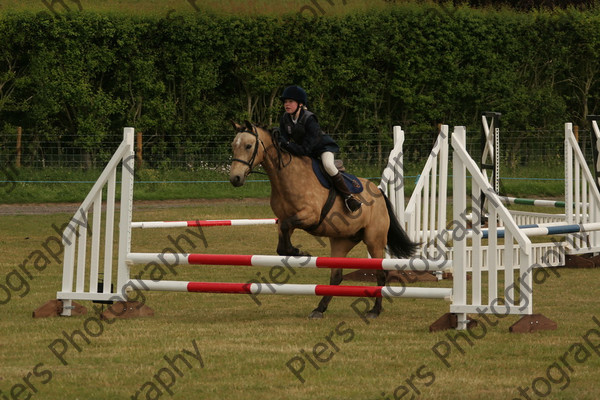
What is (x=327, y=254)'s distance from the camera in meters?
13.2

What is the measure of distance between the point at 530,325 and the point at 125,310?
127 inches

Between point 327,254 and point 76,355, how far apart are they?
7201mm

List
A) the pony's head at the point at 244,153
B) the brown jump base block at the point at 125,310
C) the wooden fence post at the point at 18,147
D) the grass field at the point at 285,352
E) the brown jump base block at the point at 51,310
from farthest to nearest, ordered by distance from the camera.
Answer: the wooden fence post at the point at 18,147, the brown jump base block at the point at 51,310, the brown jump base block at the point at 125,310, the pony's head at the point at 244,153, the grass field at the point at 285,352

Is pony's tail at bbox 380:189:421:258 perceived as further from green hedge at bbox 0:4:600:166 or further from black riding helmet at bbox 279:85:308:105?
green hedge at bbox 0:4:600:166

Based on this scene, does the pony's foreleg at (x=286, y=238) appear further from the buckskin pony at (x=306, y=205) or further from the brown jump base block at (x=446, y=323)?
the brown jump base block at (x=446, y=323)

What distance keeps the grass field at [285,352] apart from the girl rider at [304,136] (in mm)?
1117

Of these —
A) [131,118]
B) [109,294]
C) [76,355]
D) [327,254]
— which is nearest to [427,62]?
[131,118]

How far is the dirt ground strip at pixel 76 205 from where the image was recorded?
18031 mm

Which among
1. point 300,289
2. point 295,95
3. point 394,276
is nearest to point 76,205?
point 394,276

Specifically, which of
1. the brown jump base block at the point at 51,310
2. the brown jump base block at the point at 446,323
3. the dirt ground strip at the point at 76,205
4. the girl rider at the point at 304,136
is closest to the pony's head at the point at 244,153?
the girl rider at the point at 304,136

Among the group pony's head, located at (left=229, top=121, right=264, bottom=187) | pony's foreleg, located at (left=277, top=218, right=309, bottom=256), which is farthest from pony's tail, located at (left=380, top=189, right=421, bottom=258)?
pony's head, located at (left=229, top=121, right=264, bottom=187)

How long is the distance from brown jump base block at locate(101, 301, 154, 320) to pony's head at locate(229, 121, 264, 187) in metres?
1.30

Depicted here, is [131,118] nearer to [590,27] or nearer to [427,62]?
[427,62]

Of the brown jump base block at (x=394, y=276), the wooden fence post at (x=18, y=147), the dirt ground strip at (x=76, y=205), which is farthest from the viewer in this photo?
the wooden fence post at (x=18, y=147)
